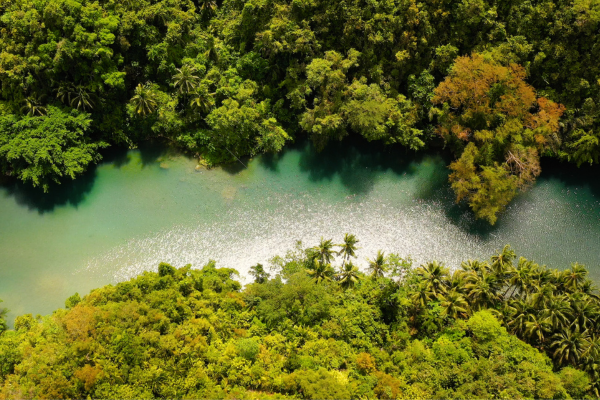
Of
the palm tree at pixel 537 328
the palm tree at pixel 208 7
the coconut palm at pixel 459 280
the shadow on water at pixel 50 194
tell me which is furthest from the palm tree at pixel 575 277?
the shadow on water at pixel 50 194

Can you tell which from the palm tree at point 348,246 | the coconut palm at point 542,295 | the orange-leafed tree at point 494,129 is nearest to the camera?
the coconut palm at point 542,295

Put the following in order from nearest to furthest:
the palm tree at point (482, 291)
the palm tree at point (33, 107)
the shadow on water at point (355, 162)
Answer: the palm tree at point (482, 291)
the palm tree at point (33, 107)
the shadow on water at point (355, 162)

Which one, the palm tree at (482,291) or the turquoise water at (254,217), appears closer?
the palm tree at (482,291)

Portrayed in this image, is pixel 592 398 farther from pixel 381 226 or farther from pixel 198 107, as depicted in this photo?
pixel 198 107

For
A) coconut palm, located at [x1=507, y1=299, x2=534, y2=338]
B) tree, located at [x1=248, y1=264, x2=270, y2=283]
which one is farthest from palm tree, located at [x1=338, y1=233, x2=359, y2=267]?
coconut palm, located at [x1=507, y1=299, x2=534, y2=338]

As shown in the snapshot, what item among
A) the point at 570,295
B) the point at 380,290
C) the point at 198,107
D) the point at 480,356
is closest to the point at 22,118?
the point at 198,107

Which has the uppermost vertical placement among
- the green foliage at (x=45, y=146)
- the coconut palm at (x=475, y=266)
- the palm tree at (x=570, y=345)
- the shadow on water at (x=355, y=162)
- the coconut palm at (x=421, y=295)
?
the green foliage at (x=45, y=146)

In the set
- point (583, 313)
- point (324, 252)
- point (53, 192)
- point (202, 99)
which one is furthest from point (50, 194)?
point (583, 313)

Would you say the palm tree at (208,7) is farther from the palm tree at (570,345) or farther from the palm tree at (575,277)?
the palm tree at (570,345)
